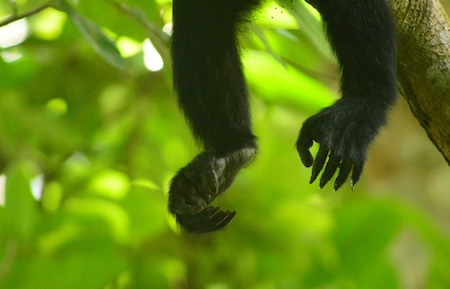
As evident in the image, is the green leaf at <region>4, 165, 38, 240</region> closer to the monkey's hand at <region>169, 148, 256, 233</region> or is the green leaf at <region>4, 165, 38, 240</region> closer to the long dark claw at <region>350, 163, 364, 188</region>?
the monkey's hand at <region>169, 148, 256, 233</region>

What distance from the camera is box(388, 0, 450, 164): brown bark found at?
4.08ft

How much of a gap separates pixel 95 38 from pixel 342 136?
45cm

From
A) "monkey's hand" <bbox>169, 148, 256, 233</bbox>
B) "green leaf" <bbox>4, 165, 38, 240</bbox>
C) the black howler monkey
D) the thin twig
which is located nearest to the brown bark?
the black howler monkey

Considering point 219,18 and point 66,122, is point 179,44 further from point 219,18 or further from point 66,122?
point 66,122

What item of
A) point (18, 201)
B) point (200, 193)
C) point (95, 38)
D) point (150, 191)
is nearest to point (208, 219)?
point (200, 193)

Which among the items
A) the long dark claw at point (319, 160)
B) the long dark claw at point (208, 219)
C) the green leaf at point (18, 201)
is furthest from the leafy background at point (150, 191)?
the long dark claw at point (319, 160)

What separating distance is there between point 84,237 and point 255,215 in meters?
0.42

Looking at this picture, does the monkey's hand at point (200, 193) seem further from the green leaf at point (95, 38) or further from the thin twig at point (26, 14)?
the thin twig at point (26, 14)

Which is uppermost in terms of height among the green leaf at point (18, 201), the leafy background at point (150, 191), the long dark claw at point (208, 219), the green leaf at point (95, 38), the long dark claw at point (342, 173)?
the long dark claw at point (342, 173)

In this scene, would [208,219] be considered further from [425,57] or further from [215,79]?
[425,57]

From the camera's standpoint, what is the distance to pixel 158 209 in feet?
6.66

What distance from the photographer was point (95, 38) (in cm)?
143

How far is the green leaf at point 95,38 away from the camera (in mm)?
1406

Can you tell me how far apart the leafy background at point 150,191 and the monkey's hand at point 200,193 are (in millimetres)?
590
